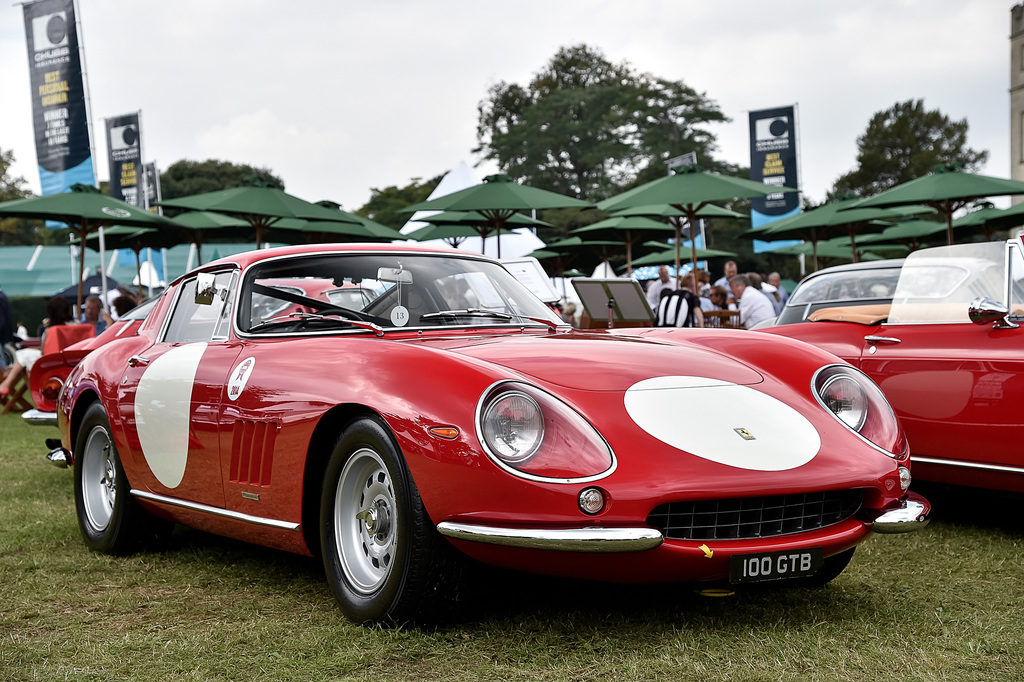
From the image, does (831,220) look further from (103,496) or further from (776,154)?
(103,496)

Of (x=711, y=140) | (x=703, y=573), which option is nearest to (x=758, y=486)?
(x=703, y=573)

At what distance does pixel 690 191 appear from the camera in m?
12.6

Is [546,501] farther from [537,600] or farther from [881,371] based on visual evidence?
[881,371]

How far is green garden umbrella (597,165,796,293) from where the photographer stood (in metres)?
12.4

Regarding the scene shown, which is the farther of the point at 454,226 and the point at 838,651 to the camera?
the point at 454,226

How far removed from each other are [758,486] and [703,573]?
0.98ft

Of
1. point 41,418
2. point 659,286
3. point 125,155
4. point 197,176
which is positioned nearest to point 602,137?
point 197,176

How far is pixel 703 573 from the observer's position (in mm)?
3006

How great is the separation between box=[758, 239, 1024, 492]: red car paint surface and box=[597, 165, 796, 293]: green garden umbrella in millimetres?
6879

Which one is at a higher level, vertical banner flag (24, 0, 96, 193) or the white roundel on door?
vertical banner flag (24, 0, 96, 193)

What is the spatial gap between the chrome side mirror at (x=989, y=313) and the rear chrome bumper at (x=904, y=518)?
1.65 m

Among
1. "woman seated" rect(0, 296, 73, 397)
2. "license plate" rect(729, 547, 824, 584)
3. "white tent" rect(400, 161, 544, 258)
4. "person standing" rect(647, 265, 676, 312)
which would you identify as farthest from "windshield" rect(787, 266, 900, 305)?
"white tent" rect(400, 161, 544, 258)

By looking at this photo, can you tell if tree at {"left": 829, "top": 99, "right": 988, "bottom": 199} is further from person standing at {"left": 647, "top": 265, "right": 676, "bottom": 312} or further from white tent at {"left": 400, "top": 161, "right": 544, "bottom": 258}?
person standing at {"left": 647, "top": 265, "right": 676, "bottom": 312}

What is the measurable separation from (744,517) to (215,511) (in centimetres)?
209
